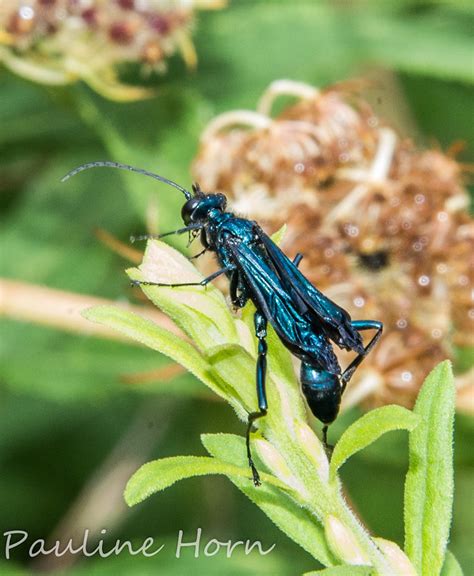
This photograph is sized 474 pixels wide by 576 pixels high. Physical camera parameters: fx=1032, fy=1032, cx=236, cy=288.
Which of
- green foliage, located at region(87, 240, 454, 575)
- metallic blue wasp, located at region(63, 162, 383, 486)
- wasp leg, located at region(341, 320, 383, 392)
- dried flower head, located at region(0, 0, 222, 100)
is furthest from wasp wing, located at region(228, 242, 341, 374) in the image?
dried flower head, located at region(0, 0, 222, 100)

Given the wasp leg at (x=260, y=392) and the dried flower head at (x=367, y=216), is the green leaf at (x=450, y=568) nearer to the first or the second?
the wasp leg at (x=260, y=392)

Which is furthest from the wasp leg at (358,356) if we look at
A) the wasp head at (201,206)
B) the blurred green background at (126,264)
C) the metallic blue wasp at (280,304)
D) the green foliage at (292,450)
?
the blurred green background at (126,264)

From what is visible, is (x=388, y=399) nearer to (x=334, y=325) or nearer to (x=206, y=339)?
(x=334, y=325)

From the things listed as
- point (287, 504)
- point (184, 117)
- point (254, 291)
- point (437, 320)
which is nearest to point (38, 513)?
point (184, 117)

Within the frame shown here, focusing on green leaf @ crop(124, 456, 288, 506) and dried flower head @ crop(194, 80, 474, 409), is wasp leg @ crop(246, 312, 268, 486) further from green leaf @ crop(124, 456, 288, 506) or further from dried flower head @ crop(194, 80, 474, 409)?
dried flower head @ crop(194, 80, 474, 409)

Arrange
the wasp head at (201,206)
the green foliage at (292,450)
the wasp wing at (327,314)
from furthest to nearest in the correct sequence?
the wasp head at (201,206) → the wasp wing at (327,314) → the green foliage at (292,450)

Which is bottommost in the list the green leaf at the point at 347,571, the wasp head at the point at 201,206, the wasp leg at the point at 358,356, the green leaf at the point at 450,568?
the green leaf at the point at 347,571
